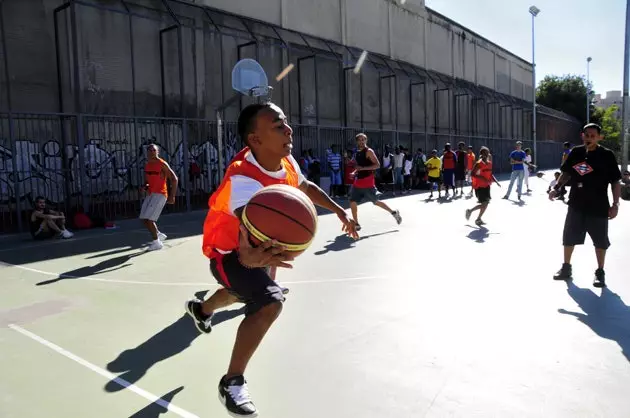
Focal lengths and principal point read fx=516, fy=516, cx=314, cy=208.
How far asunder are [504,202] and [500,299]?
10953mm

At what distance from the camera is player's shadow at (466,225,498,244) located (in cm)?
870

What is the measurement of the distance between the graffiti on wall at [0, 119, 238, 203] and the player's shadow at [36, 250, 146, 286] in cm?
504

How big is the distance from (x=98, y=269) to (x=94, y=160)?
7885mm

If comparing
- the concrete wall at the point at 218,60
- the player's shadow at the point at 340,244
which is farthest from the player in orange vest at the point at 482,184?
the concrete wall at the point at 218,60

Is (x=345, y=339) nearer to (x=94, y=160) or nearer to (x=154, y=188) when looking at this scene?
(x=154, y=188)

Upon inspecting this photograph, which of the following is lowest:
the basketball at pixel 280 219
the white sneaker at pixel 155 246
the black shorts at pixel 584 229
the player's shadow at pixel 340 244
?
the player's shadow at pixel 340 244

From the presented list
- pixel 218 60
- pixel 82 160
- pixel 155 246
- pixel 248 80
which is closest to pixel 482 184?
pixel 155 246

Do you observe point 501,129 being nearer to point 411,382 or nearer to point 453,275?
point 453,275

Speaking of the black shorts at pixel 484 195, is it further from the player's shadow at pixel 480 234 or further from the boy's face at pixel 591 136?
the boy's face at pixel 591 136

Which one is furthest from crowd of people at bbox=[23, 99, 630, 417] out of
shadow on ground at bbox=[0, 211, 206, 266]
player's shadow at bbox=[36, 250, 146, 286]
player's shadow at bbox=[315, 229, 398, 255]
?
shadow on ground at bbox=[0, 211, 206, 266]

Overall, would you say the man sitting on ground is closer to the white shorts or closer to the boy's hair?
the white shorts

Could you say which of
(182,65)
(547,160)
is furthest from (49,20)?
(547,160)

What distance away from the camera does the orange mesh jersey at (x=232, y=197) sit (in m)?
2.98

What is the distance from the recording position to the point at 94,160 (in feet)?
45.8
